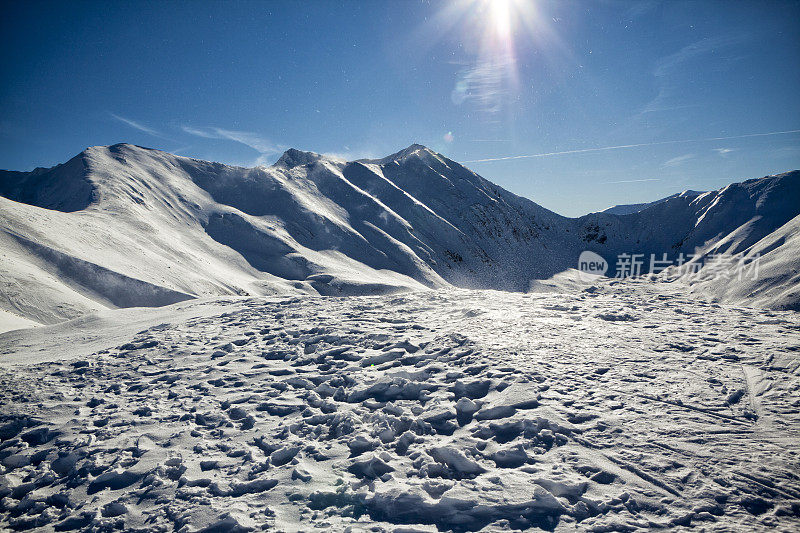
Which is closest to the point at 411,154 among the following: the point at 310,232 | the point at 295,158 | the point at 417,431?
the point at 295,158

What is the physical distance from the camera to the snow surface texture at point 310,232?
22281mm

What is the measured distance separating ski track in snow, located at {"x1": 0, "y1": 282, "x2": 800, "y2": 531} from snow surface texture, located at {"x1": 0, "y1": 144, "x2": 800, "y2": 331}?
12.5 meters

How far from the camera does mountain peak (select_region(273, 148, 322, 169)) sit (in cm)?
7859

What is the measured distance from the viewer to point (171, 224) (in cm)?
4256

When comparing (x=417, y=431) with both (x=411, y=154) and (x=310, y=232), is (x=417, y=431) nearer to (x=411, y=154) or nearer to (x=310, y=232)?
(x=310, y=232)

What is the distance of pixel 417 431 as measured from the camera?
→ 16.1ft

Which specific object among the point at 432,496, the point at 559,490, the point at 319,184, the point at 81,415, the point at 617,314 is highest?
the point at 319,184

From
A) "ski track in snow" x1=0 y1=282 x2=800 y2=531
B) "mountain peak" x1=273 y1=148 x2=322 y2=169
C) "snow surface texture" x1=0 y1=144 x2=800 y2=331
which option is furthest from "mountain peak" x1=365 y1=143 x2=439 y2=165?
"ski track in snow" x1=0 y1=282 x2=800 y2=531

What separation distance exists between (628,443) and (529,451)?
121 cm

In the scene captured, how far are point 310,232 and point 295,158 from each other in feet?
110

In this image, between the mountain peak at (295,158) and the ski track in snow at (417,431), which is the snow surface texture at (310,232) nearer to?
the mountain peak at (295,158)

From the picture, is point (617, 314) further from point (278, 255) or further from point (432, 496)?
point (278, 255)

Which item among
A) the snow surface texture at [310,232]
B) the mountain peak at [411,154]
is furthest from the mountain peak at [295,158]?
the mountain peak at [411,154]

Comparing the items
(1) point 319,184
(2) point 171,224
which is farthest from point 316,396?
(1) point 319,184
